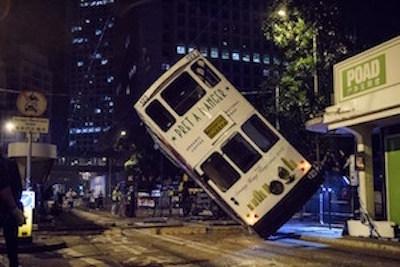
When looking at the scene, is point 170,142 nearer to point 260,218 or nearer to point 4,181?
point 260,218

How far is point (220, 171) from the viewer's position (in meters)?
13.9

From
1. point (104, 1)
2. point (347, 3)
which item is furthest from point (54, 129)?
point (347, 3)

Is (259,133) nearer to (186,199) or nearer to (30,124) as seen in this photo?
(30,124)

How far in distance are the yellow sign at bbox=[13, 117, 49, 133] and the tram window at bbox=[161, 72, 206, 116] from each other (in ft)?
10.3

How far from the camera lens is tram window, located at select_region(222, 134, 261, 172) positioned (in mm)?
13852

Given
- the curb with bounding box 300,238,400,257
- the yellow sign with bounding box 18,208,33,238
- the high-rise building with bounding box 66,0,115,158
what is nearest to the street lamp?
the curb with bounding box 300,238,400,257

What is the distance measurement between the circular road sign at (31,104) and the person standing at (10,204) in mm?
4687

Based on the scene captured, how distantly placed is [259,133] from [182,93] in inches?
83.4

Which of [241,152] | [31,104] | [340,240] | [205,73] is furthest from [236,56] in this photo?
[31,104]

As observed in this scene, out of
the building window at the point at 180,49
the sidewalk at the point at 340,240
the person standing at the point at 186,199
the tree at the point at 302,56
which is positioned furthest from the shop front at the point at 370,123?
the building window at the point at 180,49

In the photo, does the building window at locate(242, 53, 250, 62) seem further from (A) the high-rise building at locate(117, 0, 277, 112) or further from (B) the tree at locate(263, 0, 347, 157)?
(B) the tree at locate(263, 0, 347, 157)

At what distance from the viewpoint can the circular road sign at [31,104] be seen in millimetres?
11961

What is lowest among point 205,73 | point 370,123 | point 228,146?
point 228,146

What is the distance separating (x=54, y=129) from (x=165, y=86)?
10310cm
